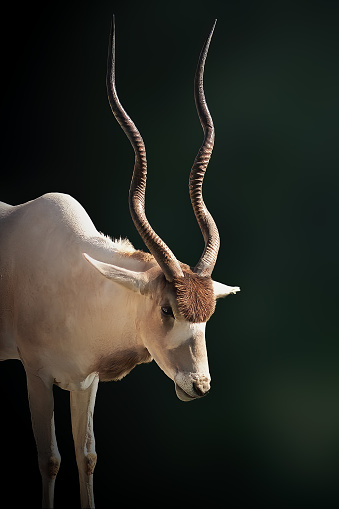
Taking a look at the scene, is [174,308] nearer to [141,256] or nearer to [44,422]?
[141,256]

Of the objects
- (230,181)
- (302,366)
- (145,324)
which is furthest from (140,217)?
(302,366)

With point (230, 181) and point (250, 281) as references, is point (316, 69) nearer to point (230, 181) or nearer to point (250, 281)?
point (230, 181)

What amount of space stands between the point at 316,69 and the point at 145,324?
2550 millimetres

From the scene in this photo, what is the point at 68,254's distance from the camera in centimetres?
391

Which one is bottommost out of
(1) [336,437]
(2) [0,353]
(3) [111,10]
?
(1) [336,437]

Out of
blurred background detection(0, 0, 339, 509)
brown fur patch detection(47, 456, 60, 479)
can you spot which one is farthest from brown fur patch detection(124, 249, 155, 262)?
blurred background detection(0, 0, 339, 509)

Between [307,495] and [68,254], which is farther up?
[68,254]

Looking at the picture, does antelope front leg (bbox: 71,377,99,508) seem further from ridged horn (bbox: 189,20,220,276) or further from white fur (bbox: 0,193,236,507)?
ridged horn (bbox: 189,20,220,276)

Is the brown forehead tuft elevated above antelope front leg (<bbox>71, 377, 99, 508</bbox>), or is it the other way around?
the brown forehead tuft

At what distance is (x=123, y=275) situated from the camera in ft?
11.5

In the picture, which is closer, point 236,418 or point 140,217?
point 140,217

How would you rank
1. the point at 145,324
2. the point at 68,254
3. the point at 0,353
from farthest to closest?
the point at 0,353
the point at 68,254
the point at 145,324

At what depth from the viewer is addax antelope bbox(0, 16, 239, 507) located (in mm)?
3498

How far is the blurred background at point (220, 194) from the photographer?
5.32 metres
